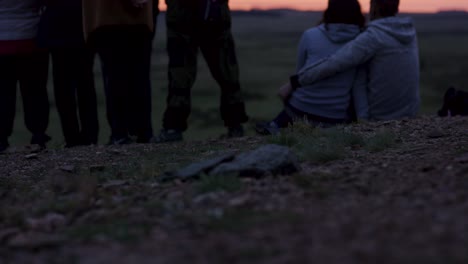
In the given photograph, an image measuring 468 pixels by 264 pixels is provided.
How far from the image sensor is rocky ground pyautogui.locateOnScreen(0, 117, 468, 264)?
2500 millimetres

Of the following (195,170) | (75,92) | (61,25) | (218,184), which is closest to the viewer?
(218,184)

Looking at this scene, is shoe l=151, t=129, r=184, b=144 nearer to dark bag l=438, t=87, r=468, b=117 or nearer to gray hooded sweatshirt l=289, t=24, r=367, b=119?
gray hooded sweatshirt l=289, t=24, r=367, b=119

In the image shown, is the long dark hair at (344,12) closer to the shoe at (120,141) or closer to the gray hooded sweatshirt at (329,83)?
the gray hooded sweatshirt at (329,83)

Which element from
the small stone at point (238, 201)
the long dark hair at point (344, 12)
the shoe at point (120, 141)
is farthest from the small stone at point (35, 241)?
the long dark hair at point (344, 12)

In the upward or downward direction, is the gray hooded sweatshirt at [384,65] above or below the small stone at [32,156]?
above

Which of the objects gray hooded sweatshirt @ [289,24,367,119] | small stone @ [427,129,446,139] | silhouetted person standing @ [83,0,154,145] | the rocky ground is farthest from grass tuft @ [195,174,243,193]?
gray hooded sweatshirt @ [289,24,367,119]

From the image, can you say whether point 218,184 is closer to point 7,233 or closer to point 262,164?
point 262,164

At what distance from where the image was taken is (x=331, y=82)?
6.37 metres

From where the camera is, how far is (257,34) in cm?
6856

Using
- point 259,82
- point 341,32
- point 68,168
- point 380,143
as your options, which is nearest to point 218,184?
point 380,143

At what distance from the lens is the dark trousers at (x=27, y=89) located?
20.7ft

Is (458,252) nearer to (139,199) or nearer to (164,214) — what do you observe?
(164,214)

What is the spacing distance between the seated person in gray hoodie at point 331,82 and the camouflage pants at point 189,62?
0.56 metres

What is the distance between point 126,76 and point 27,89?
2.61ft
